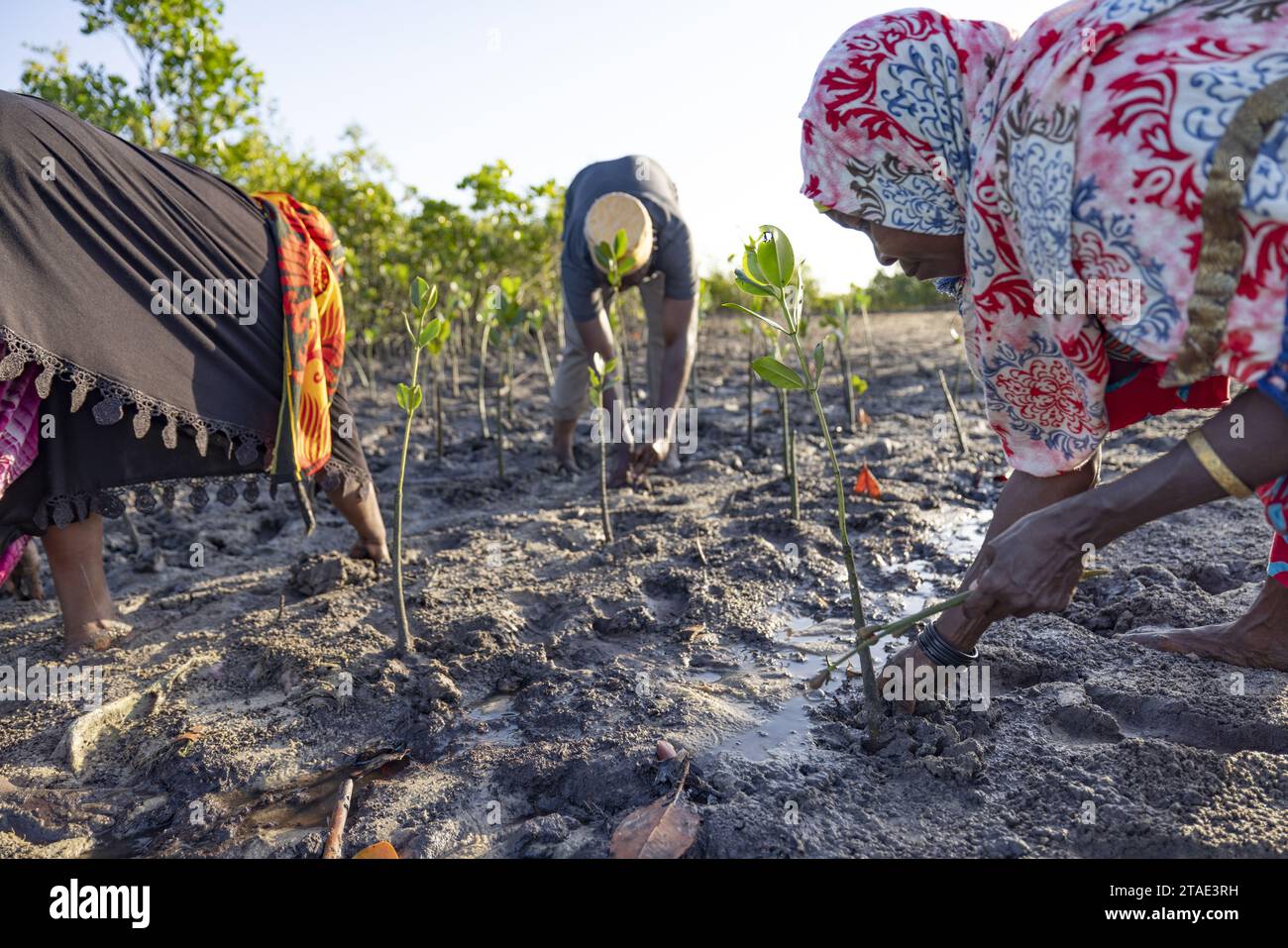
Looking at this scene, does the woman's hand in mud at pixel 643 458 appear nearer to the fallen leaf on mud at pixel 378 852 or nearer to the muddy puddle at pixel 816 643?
the muddy puddle at pixel 816 643

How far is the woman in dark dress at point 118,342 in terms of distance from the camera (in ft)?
6.77

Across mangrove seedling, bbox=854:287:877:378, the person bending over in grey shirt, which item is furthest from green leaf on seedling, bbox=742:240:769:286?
mangrove seedling, bbox=854:287:877:378

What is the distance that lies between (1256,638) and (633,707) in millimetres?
1384

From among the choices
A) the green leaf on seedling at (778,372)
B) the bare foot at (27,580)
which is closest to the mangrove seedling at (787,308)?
the green leaf on seedling at (778,372)

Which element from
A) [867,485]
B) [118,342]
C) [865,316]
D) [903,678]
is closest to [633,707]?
[903,678]

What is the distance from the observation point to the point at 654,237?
12.9ft

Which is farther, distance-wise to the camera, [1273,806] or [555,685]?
[555,685]

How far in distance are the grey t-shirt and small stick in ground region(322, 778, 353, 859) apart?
2.62 metres

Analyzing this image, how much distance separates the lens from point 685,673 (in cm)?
220

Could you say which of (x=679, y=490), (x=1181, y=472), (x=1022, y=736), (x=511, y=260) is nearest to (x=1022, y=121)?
(x=1181, y=472)

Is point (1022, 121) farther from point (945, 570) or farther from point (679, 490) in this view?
point (679, 490)

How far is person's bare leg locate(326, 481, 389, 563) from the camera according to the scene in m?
2.84

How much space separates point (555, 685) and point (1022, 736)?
1025 millimetres

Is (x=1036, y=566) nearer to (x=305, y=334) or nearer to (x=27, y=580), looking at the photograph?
(x=305, y=334)
